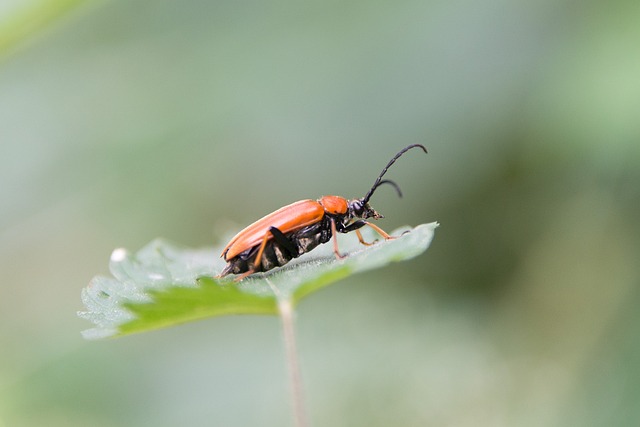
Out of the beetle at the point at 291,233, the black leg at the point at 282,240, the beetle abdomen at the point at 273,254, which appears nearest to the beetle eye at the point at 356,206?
the beetle at the point at 291,233

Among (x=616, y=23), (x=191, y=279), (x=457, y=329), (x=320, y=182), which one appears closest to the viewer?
(x=191, y=279)

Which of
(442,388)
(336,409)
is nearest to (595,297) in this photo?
(442,388)

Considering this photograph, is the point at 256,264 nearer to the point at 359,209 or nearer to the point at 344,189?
the point at 359,209

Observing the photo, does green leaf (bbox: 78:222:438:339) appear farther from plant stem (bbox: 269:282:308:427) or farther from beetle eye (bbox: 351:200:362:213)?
beetle eye (bbox: 351:200:362:213)

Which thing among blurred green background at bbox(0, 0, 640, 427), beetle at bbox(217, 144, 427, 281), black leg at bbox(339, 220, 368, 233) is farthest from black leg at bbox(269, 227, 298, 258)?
blurred green background at bbox(0, 0, 640, 427)

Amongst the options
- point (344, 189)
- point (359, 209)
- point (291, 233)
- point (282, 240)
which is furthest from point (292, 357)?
point (344, 189)

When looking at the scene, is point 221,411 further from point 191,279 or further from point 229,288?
point 229,288

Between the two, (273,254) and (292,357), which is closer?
(292,357)
